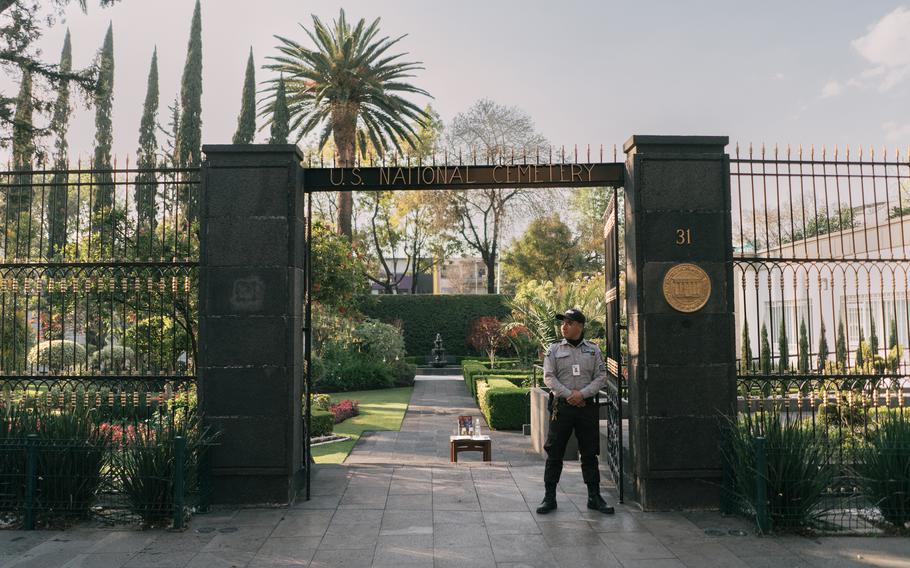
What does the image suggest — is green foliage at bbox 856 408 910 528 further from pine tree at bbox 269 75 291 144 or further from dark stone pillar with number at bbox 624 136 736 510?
pine tree at bbox 269 75 291 144

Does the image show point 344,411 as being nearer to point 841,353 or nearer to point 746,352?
point 746,352

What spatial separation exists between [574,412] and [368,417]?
10.4 m

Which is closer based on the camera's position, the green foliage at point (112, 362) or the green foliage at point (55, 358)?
the green foliage at point (112, 362)

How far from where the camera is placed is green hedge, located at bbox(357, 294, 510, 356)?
3347cm

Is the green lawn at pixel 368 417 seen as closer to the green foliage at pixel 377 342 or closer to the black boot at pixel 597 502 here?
the green foliage at pixel 377 342

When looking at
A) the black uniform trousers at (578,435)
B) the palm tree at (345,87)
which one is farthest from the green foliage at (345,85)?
the black uniform trousers at (578,435)

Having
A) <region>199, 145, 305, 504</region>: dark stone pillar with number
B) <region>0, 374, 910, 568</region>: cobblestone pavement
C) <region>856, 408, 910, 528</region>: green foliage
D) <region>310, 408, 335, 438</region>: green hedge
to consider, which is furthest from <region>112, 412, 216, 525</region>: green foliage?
<region>310, 408, 335, 438</region>: green hedge

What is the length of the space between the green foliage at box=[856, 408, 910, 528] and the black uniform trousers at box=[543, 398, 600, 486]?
7.94ft

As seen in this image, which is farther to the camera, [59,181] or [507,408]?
[507,408]

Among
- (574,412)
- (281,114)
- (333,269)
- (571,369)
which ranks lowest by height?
(574,412)

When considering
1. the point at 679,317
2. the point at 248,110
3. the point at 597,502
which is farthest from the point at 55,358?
the point at 248,110

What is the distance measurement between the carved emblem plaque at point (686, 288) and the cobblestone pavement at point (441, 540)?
6.95 ft

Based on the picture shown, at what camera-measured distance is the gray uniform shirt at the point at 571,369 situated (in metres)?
6.66

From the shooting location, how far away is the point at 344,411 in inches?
634
